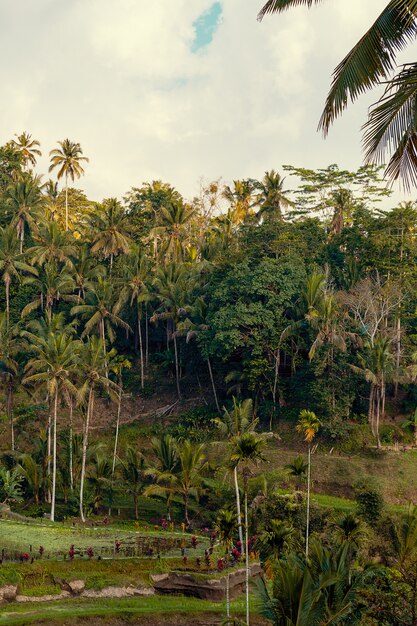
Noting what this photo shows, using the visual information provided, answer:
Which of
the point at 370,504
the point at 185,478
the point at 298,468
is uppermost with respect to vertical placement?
the point at 298,468

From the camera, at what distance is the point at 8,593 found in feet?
80.9

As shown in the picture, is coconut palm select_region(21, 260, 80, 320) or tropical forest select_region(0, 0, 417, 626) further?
coconut palm select_region(21, 260, 80, 320)

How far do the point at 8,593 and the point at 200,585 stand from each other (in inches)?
276

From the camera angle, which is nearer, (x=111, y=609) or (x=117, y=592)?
(x=111, y=609)

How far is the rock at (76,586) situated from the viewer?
25.9m

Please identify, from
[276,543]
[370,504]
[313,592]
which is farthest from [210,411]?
[313,592]

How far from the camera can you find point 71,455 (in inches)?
1753

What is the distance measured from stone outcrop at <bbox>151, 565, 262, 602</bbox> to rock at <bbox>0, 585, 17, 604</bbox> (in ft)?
17.5

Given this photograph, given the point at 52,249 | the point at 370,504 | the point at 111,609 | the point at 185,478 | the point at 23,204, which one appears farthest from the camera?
the point at 23,204

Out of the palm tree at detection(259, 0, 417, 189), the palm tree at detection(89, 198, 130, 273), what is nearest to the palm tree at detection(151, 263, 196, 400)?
the palm tree at detection(89, 198, 130, 273)

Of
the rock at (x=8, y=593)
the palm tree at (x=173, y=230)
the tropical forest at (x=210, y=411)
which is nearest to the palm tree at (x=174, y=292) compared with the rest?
the tropical forest at (x=210, y=411)

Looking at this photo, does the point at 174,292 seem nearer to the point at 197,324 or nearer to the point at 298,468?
the point at 197,324

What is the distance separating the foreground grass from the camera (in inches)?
877

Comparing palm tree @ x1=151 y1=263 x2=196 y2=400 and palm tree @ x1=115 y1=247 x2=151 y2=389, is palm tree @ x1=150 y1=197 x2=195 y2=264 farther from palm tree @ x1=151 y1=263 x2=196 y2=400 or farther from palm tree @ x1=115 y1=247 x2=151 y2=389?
palm tree @ x1=151 y1=263 x2=196 y2=400
